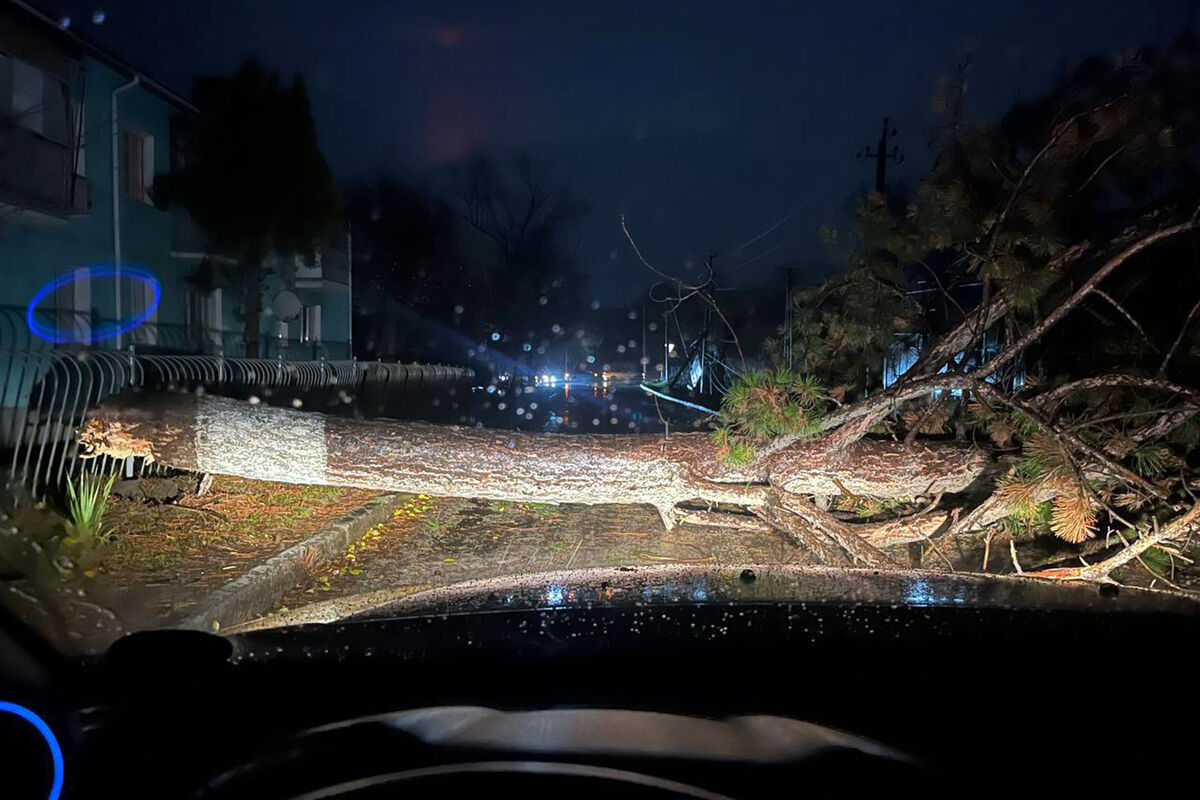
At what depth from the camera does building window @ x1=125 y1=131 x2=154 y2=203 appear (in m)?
15.2

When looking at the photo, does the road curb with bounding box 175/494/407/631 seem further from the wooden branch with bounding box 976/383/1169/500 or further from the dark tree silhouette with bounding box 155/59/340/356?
the dark tree silhouette with bounding box 155/59/340/356

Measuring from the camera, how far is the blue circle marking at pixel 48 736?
5.62 ft

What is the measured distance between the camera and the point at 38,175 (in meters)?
11.6

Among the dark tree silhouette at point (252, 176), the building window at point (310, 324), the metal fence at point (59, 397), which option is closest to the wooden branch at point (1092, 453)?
the metal fence at point (59, 397)

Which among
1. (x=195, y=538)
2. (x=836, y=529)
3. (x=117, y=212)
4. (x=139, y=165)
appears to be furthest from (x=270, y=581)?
(x=139, y=165)

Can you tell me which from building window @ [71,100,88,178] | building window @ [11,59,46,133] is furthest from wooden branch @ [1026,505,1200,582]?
building window @ [71,100,88,178]

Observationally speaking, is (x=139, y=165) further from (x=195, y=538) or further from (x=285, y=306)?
(x=195, y=538)

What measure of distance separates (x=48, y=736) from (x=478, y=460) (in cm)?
462

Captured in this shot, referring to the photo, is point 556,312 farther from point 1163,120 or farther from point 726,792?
point 726,792

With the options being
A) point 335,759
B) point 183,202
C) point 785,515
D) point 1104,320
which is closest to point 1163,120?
point 1104,320

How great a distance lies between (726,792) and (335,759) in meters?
0.90

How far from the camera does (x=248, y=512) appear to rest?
24.2 feet

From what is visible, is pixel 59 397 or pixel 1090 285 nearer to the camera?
pixel 1090 285

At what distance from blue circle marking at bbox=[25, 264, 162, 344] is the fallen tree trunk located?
18.5 ft
